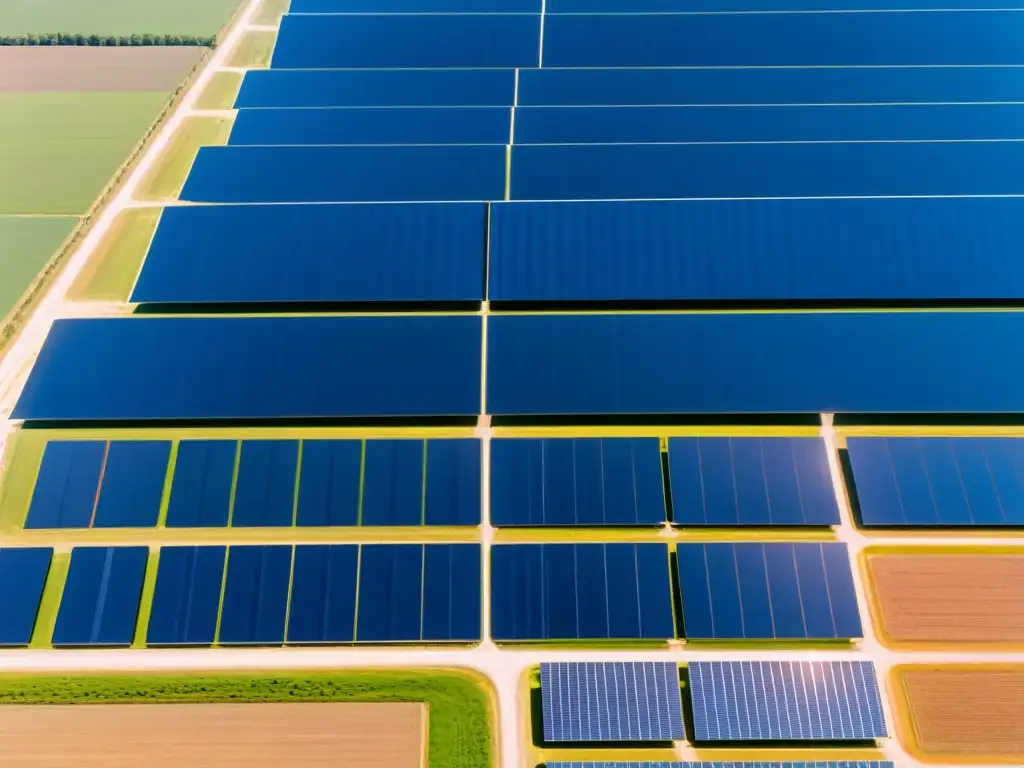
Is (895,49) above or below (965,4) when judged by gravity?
below

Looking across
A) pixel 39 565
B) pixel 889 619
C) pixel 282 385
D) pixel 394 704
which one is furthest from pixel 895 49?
pixel 39 565

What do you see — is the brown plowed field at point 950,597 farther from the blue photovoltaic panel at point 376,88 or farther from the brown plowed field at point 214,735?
the blue photovoltaic panel at point 376,88

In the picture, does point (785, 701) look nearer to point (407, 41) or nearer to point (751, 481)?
point (751, 481)

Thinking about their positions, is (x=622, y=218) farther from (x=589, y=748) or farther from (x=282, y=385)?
(x=589, y=748)

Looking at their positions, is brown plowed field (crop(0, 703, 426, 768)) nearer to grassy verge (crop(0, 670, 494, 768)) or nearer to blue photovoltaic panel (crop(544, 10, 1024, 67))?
grassy verge (crop(0, 670, 494, 768))

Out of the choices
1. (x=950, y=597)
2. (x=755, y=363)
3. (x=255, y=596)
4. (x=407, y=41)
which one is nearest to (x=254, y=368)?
(x=255, y=596)
